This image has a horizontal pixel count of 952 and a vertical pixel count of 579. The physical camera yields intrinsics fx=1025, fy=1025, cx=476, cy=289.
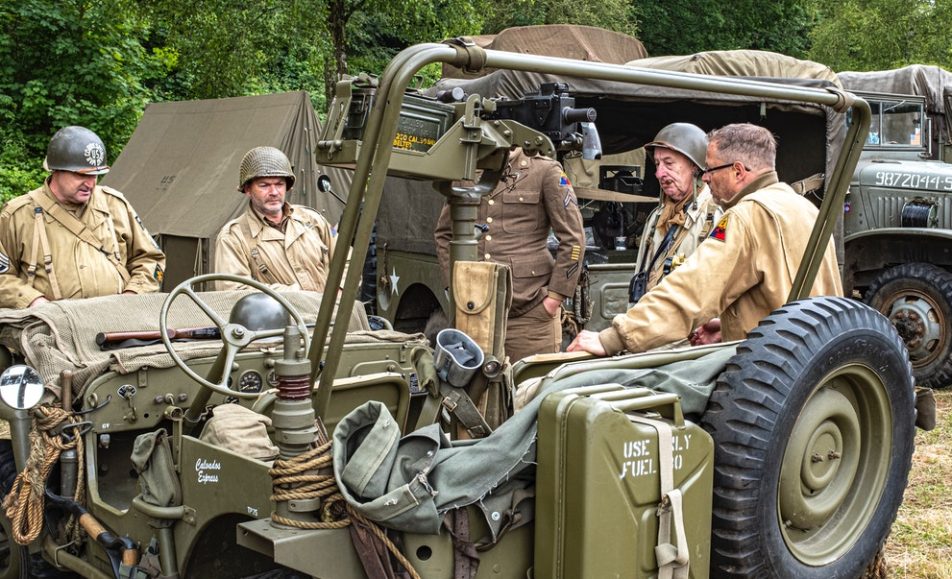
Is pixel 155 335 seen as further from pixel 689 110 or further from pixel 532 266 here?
pixel 689 110

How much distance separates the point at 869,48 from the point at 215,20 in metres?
14.5

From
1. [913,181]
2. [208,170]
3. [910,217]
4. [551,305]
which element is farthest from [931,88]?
[208,170]

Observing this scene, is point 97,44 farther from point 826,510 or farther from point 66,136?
point 826,510

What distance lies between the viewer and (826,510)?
302 centimetres

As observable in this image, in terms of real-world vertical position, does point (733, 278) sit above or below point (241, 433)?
above

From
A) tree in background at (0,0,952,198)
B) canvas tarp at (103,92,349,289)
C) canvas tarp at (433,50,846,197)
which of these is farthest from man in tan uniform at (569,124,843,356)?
tree in background at (0,0,952,198)

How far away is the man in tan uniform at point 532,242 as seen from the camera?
5738 millimetres

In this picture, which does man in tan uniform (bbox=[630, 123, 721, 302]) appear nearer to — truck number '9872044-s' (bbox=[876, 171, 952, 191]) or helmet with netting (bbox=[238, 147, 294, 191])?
helmet with netting (bbox=[238, 147, 294, 191])

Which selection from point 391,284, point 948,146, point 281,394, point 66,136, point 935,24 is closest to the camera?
point 281,394

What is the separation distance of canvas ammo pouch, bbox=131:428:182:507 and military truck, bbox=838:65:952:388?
661 cm

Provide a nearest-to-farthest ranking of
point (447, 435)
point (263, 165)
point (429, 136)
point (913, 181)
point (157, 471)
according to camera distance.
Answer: point (447, 435)
point (157, 471)
point (429, 136)
point (263, 165)
point (913, 181)

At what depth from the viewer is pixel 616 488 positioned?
2436 millimetres

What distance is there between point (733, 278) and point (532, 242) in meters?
2.53

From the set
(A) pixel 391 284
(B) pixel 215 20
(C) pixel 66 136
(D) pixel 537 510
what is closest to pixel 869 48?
(B) pixel 215 20
